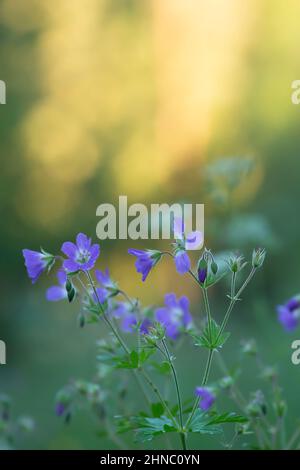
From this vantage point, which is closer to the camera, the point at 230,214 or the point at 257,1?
the point at 230,214

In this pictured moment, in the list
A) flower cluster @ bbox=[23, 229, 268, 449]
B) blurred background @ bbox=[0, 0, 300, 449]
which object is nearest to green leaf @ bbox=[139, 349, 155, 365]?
flower cluster @ bbox=[23, 229, 268, 449]

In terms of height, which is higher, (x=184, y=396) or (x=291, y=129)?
(x=291, y=129)

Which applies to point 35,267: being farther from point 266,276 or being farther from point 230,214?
point 266,276

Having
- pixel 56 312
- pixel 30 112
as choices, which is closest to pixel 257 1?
pixel 30 112

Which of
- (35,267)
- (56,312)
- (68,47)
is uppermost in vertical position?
(68,47)

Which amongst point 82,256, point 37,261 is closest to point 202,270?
point 82,256
